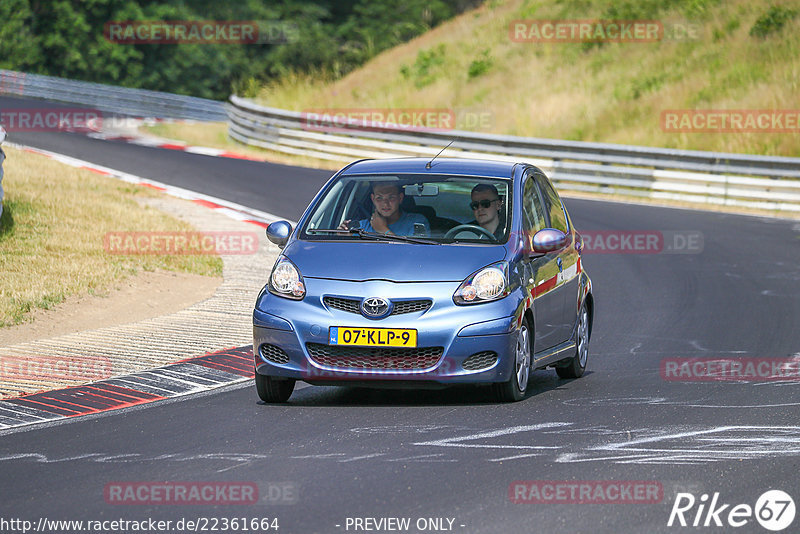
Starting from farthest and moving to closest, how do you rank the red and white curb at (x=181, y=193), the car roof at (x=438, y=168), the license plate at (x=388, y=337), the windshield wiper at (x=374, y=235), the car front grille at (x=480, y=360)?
the red and white curb at (x=181, y=193) < the car roof at (x=438, y=168) < the windshield wiper at (x=374, y=235) < the car front grille at (x=480, y=360) < the license plate at (x=388, y=337)

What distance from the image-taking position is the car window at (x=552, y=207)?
10.6 meters

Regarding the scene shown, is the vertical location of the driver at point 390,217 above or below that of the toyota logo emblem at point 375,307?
above

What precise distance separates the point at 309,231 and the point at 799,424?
142 inches

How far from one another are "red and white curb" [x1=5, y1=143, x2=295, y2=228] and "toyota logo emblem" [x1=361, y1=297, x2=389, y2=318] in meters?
11.6

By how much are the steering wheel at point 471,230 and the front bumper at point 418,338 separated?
2.52 feet

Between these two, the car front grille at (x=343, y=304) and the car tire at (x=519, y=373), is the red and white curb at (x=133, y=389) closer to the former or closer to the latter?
the car front grille at (x=343, y=304)

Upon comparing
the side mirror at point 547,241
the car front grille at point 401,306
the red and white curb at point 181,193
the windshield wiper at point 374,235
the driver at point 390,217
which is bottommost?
the red and white curb at point 181,193

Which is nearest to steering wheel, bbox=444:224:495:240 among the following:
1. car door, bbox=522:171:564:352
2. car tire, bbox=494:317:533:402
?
car door, bbox=522:171:564:352

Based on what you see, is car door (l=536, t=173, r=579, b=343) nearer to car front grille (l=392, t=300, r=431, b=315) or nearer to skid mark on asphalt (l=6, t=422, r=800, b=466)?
car front grille (l=392, t=300, r=431, b=315)

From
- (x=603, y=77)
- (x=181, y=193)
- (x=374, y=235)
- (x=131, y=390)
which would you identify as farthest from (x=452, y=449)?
(x=603, y=77)

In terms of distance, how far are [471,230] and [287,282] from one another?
1.40m

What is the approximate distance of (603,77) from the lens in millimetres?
37312

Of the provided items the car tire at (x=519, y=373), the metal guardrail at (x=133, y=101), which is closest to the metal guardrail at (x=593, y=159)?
A: the metal guardrail at (x=133, y=101)

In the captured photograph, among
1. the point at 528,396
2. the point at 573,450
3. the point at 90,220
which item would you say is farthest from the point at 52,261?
the point at 573,450
